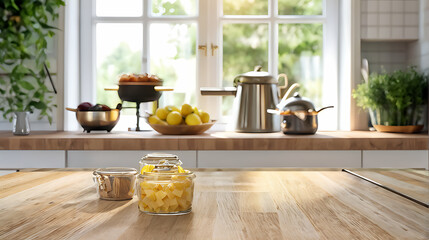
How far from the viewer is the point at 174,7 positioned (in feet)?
9.85

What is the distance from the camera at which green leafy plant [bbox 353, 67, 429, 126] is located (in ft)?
8.24

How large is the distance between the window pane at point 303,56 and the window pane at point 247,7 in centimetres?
15

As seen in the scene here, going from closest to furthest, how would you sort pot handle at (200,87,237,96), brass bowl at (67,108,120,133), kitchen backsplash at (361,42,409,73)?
1. brass bowl at (67,108,120,133)
2. pot handle at (200,87,237,96)
3. kitchen backsplash at (361,42,409,73)

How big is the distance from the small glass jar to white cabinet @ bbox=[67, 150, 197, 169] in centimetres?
119

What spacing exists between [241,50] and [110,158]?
114 cm

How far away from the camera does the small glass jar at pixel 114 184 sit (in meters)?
0.96

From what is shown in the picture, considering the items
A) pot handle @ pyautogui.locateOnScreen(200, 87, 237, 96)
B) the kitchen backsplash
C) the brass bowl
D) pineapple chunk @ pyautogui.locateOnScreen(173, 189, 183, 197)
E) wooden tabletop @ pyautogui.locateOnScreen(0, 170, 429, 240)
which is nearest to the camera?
wooden tabletop @ pyautogui.locateOnScreen(0, 170, 429, 240)

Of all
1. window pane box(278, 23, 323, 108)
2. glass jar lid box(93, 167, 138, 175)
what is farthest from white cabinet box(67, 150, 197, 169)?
glass jar lid box(93, 167, 138, 175)

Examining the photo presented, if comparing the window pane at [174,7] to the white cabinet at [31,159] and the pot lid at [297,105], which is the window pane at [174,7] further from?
the white cabinet at [31,159]

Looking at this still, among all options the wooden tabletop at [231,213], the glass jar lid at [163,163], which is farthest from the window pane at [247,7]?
the glass jar lid at [163,163]

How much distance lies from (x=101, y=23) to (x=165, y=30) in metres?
0.37

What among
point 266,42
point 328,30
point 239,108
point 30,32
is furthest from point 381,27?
point 30,32

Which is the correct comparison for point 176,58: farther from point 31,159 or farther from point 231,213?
point 231,213

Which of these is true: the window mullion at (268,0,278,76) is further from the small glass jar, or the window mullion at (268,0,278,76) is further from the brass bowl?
the small glass jar
